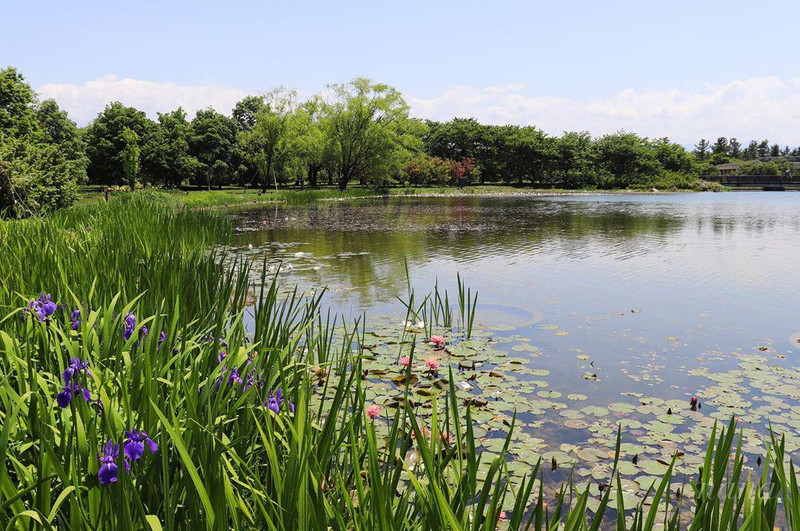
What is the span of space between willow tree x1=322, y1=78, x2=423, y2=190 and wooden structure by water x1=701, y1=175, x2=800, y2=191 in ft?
193

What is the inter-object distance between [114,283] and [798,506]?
4.47m

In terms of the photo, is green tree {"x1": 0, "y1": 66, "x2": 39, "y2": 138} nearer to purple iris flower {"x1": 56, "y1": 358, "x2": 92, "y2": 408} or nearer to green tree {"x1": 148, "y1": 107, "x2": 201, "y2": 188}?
green tree {"x1": 148, "y1": 107, "x2": 201, "y2": 188}

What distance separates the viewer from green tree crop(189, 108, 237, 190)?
58.0 metres

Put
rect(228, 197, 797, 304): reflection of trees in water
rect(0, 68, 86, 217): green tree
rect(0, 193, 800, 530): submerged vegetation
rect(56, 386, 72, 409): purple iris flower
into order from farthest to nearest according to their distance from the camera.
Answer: rect(228, 197, 797, 304): reflection of trees in water < rect(0, 68, 86, 217): green tree < rect(56, 386, 72, 409): purple iris flower < rect(0, 193, 800, 530): submerged vegetation

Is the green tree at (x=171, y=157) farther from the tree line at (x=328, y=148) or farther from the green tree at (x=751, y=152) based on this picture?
the green tree at (x=751, y=152)

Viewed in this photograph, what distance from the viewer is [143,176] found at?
5484 cm

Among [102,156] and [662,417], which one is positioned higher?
[102,156]

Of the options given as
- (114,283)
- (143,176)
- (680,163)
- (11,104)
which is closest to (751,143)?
(680,163)

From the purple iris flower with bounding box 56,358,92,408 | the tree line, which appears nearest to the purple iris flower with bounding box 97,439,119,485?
the purple iris flower with bounding box 56,358,92,408

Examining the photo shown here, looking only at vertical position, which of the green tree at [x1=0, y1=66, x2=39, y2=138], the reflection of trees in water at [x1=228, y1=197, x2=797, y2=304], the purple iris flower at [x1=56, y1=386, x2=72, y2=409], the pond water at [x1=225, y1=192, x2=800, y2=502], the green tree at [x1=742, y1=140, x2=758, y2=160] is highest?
the green tree at [x1=742, y1=140, x2=758, y2=160]

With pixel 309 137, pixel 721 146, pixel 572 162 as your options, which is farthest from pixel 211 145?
pixel 721 146

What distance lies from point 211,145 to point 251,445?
198ft

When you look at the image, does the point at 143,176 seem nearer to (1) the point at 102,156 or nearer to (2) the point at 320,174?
(1) the point at 102,156

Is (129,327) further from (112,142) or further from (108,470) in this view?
(112,142)
